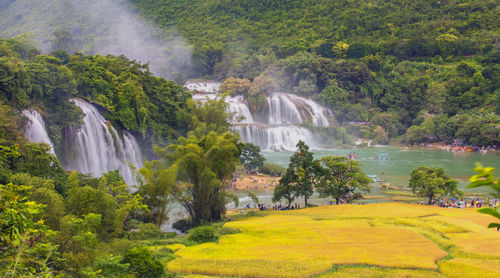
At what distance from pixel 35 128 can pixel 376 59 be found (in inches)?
2336

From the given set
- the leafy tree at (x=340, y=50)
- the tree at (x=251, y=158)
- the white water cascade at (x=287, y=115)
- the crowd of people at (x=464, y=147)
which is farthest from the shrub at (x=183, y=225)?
the leafy tree at (x=340, y=50)

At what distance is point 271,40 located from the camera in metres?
92.8

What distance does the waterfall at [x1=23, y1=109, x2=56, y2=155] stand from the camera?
77.2 feet

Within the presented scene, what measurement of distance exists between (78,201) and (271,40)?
83273 mm

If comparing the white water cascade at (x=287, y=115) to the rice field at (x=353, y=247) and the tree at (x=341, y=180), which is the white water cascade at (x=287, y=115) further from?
the rice field at (x=353, y=247)

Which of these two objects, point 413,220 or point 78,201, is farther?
point 413,220

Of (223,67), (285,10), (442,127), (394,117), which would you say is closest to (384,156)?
(442,127)

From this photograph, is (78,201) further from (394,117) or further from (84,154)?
(394,117)

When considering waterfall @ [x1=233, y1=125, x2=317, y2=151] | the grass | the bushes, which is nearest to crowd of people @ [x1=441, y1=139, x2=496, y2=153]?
waterfall @ [x1=233, y1=125, x2=317, y2=151]

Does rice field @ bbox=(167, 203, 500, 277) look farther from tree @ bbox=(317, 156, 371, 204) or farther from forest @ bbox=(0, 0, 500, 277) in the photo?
tree @ bbox=(317, 156, 371, 204)

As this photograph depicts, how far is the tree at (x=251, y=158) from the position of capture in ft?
120

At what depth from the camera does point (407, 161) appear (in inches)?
1672

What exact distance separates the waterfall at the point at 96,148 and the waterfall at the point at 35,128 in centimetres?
193

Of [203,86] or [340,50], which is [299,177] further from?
[340,50]
